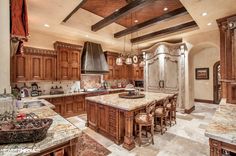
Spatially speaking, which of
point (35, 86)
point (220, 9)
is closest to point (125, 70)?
point (35, 86)

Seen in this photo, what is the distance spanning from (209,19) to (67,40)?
5.32 meters

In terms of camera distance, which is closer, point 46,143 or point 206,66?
point 46,143

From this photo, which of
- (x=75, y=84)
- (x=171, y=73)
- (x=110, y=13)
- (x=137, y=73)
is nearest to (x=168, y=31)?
(x=171, y=73)

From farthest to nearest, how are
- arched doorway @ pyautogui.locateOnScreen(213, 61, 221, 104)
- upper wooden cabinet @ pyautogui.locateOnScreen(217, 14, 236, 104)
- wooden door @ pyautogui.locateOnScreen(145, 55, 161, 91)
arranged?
arched doorway @ pyautogui.locateOnScreen(213, 61, 221, 104) < wooden door @ pyautogui.locateOnScreen(145, 55, 161, 91) < upper wooden cabinet @ pyautogui.locateOnScreen(217, 14, 236, 104)

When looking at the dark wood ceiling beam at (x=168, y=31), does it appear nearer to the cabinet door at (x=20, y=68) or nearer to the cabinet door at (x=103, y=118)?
the cabinet door at (x=103, y=118)

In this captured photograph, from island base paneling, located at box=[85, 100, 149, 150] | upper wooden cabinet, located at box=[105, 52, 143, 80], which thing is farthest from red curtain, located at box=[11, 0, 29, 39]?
upper wooden cabinet, located at box=[105, 52, 143, 80]

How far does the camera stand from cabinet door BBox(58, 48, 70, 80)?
5145 millimetres

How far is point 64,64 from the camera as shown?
5246mm

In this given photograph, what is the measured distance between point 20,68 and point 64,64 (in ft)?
4.77

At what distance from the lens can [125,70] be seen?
8.19 m

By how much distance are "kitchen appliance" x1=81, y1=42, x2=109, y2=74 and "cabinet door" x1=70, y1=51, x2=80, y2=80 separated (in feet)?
1.06

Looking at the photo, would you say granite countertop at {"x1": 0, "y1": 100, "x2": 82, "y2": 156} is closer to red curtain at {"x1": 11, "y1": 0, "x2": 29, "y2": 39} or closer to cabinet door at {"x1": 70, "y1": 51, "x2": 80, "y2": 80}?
red curtain at {"x1": 11, "y1": 0, "x2": 29, "y2": 39}

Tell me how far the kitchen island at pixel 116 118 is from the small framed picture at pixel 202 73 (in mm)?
6143

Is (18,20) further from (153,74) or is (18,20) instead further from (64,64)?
(153,74)
